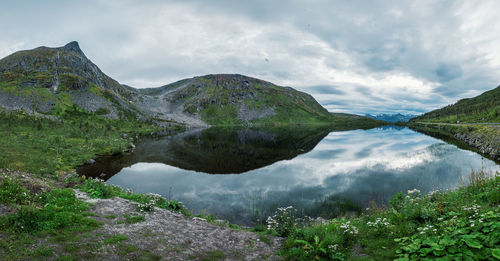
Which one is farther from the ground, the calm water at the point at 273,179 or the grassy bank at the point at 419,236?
the grassy bank at the point at 419,236

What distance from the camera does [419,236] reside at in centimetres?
917

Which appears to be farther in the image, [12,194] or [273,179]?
[273,179]

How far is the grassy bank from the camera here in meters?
6.73

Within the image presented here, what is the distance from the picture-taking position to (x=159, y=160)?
166ft

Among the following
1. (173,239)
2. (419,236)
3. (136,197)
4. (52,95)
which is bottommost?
(173,239)

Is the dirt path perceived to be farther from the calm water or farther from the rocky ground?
the calm water

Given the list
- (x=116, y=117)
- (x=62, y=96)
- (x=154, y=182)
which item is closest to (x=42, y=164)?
(x=154, y=182)

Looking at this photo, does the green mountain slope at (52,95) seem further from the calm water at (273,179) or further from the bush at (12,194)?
the bush at (12,194)

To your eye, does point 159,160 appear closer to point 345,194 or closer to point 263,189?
point 263,189

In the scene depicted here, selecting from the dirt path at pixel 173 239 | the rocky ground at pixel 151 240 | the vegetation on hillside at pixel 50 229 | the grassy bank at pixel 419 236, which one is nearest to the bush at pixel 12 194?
the vegetation on hillside at pixel 50 229

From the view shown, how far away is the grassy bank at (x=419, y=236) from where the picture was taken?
673 cm

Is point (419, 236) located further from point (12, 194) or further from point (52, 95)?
point (52, 95)

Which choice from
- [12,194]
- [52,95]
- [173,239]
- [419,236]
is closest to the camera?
[419,236]

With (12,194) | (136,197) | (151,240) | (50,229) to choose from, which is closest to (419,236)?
(151,240)
